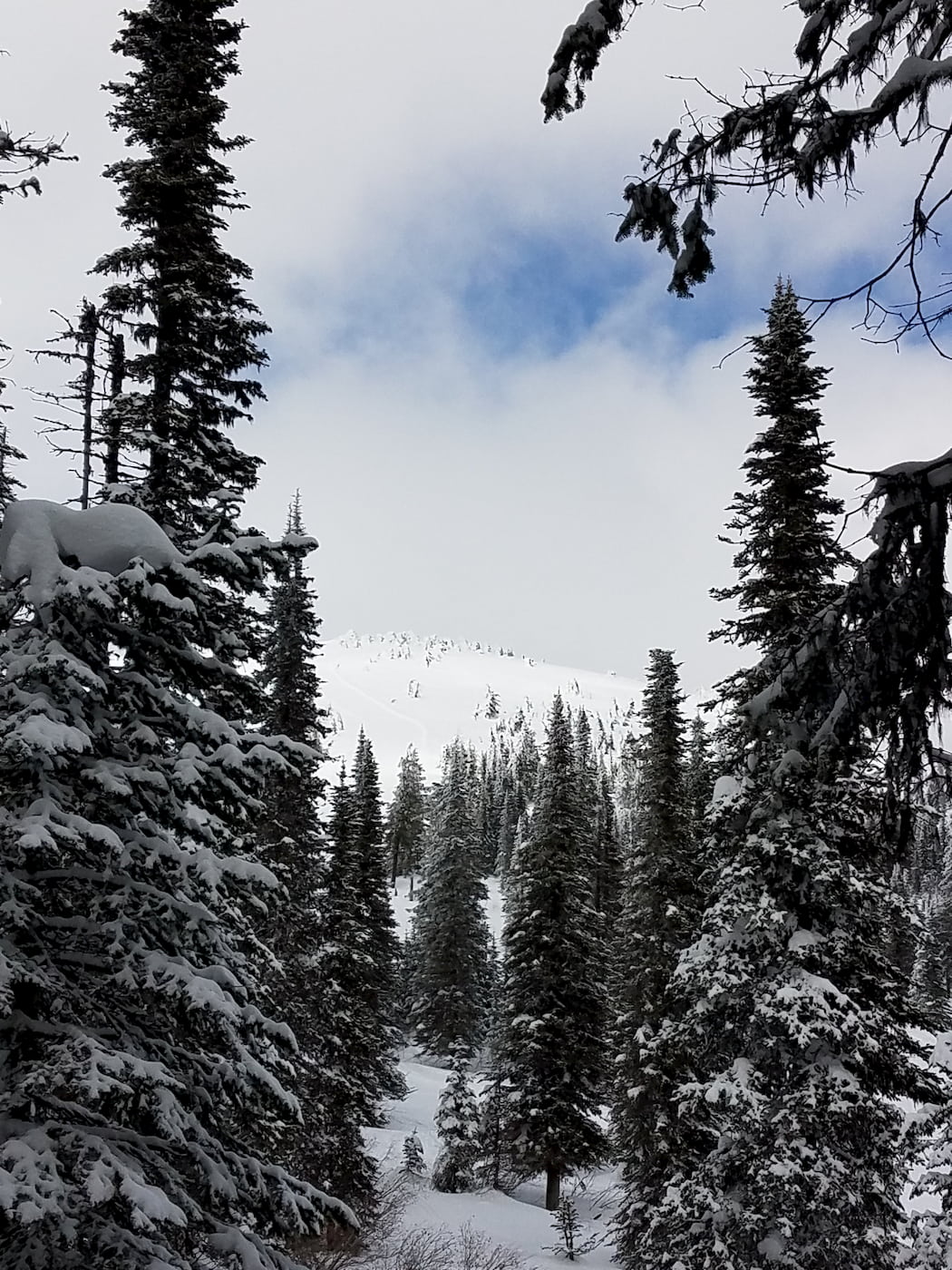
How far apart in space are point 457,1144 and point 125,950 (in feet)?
91.3

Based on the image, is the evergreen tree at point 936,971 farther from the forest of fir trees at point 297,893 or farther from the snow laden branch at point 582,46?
the snow laden branch at point 582,46

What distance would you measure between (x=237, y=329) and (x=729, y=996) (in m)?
12.5

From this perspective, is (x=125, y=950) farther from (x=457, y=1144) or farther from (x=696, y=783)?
(x=457, y=1144)

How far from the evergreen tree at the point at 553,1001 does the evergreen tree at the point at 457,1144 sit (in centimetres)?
280

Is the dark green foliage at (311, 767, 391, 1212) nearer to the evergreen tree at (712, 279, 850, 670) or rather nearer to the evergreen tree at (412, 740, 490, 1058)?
the evergreen tree at (712, 279, 850, 670)

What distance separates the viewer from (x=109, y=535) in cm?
648

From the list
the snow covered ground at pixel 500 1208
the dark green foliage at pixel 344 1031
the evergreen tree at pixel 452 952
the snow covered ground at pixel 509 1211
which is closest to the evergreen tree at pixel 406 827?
the evergreen tree at pixel 452 952

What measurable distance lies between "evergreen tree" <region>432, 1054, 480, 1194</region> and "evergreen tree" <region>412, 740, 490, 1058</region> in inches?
594

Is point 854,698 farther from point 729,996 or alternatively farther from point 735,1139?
point 735,1139

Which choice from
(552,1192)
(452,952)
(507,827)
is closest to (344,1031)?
(552,1192)

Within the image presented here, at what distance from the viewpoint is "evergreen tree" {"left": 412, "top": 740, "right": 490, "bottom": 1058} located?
48.2 metres

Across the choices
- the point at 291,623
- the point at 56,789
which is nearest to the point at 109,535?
the point at 56,789

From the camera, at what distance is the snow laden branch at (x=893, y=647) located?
4.07 meters

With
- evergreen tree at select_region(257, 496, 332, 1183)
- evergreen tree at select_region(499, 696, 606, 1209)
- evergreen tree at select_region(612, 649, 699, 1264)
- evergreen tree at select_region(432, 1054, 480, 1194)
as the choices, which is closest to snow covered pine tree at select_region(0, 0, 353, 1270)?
evergreen tree at select_region(257, 496, 332, 1183)
